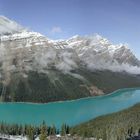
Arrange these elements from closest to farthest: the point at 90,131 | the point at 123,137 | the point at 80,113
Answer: the point at 123,137 < the point at 90,131 < the point at 80,113

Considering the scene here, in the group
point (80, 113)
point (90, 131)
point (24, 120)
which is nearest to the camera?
point (90, 131)

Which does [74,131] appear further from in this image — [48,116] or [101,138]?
[48,116]

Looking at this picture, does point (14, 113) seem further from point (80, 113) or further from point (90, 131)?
point (90, 131)

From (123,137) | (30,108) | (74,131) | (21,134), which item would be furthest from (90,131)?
(30,108)

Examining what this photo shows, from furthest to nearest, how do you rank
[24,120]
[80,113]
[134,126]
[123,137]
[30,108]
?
[30,108] → [80,113] → [24,120] → [134,126] → [123,137]

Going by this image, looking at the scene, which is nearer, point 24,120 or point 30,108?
point 24,120

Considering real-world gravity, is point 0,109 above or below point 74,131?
above

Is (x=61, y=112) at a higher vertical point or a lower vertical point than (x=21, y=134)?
higher

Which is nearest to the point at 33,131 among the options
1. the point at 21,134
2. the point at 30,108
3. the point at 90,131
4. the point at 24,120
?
the point at 21,134

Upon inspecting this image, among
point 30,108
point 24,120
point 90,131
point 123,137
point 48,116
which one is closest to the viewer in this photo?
point 123,137
